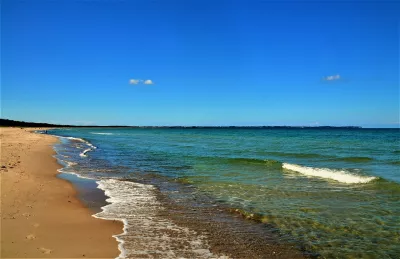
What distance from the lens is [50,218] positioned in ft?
26.9

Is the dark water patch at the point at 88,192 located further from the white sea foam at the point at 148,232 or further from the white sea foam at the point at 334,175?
the white sea foam at the point at 334,175

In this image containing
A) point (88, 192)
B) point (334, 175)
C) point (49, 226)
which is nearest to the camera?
point (49, 226)

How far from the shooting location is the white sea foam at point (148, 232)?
6.43 meters

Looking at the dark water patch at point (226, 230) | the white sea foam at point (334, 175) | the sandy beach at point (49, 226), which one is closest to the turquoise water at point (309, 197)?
the white sea foam at point (334, 175)

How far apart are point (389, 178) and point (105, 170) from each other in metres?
15.0

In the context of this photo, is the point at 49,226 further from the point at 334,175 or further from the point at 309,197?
the point at 334,175

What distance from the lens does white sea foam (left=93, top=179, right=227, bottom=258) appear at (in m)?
6.43

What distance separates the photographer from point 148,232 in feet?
25.0

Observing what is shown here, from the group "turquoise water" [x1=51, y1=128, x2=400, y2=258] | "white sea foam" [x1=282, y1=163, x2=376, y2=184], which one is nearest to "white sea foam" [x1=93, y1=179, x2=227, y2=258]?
"turquoise water" [x1=51, y1=128, x2=400, y2=258]

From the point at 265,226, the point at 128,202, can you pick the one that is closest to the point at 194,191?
the point at 128,202

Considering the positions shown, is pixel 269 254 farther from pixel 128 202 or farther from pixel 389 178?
pixel 389 178

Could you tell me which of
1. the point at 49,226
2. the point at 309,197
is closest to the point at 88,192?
the point at 49,226

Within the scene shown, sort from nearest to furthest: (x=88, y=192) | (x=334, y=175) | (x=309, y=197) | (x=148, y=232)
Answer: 1. (x=148, y=232)
2. (x=309, y=197)
3. (x=88, y=192)
4. (x=334, y=175)

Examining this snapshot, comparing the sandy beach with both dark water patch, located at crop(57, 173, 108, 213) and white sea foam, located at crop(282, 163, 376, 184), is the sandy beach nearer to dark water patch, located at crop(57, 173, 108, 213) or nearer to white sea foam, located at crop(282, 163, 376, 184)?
dark water patch, located at crop(57, 173, 108, 213)
